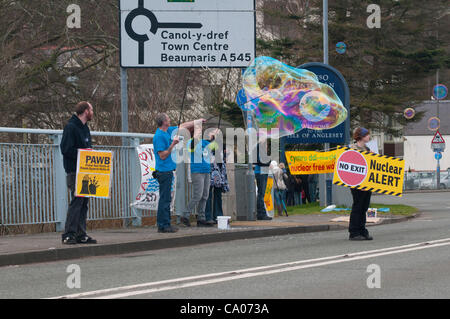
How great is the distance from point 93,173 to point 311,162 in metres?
12.5

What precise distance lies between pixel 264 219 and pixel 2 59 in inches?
335

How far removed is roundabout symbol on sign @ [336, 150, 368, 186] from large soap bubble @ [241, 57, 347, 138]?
1914mm

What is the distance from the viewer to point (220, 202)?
650 inches

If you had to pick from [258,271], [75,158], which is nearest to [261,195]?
[75,158]

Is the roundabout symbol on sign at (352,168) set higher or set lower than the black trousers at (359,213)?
higher

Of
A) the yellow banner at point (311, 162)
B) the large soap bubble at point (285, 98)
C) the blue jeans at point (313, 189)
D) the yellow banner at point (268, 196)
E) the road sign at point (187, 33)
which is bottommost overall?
the blue jeans at point (313, 189)

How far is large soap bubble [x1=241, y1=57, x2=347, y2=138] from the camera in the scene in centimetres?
1600

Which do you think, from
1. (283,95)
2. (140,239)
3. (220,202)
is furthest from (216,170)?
(140,239)

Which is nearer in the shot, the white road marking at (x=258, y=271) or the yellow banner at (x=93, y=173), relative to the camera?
the white road marking at (x=258, y=271)

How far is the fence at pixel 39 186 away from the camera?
13.9 metres

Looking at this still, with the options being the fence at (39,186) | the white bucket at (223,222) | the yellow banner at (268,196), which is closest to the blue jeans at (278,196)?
the yellow banner at (268,196)

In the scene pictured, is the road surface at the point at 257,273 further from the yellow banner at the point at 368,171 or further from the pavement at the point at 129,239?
the yellow banner at the point at 368,171

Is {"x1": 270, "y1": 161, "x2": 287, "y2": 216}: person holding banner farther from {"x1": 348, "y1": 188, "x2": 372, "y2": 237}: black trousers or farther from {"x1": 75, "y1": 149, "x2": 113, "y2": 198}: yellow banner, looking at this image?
{"x1": 75, "y1": 149, "x2": 113, "y2": 198}: yellow banner
